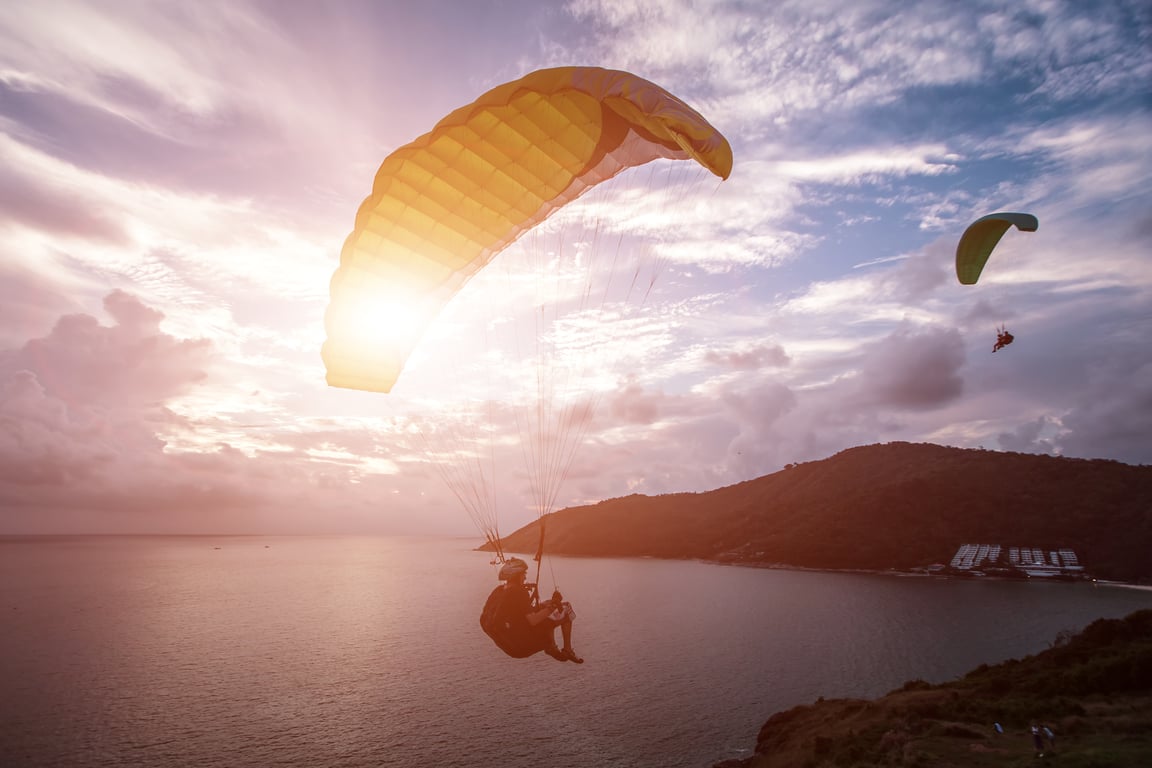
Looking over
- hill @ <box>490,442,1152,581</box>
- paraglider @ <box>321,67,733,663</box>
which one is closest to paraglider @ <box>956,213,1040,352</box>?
Result: paraglider @ <box>321,67,733,663</box>

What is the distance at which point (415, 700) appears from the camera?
36500 mm

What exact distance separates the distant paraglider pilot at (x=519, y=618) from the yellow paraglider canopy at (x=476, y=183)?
5.57 m

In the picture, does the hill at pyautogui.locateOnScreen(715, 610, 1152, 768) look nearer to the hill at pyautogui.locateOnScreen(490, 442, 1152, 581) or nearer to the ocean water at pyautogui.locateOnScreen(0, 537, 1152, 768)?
the ocean water at pyautogui.locateOnScreen(0, 537, 1152, 768)

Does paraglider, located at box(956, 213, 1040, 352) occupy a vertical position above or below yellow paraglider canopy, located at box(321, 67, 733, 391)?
above

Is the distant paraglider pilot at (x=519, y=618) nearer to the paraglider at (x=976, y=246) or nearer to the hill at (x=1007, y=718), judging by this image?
the hill at (x=1007, y=718)

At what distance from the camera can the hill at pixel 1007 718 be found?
15.3 meters

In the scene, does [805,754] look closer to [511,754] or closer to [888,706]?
[888,706]

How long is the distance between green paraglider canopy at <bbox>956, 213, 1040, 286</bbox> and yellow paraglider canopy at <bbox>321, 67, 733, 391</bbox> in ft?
40.9

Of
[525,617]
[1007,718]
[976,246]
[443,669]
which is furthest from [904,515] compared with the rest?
[525,617]

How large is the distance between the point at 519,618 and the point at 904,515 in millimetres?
144081

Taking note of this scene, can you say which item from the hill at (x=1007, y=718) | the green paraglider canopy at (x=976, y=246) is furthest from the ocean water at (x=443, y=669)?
the green paraglider canopy at (x=976, y=246)

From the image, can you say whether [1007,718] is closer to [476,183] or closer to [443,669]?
[476,183]

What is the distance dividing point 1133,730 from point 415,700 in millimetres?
34945

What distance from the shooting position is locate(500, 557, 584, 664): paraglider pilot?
9.08 meters
